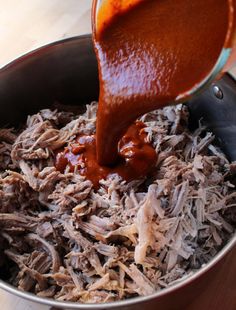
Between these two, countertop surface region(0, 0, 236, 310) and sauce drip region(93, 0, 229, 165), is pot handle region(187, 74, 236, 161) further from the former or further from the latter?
countertop surface region(0, 0, 236, 310)

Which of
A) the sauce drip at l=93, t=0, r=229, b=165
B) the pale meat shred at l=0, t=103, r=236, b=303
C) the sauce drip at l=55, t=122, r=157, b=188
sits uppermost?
the sauce drip at l=93, t=0, r=229, b=165

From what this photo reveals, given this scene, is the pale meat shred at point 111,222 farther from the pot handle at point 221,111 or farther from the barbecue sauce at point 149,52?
the barbecue sauce at point 149,52

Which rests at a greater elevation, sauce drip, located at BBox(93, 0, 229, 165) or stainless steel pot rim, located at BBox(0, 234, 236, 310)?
sauce drip, located at BBox(93, 0, 229, 165)

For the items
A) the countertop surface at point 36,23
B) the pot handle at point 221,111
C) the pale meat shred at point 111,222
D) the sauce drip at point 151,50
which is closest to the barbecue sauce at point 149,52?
the sauce drip at point 151,50

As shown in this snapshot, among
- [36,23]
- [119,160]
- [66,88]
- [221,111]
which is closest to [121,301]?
[119,160]

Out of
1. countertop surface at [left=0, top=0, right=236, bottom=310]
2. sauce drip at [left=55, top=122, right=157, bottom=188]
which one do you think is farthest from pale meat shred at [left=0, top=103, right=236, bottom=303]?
countertop surface at [left=0, top=0, right=236, bottom=310]

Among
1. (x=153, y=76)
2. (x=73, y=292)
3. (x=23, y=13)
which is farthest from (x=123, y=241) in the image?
(x=23, y=13)

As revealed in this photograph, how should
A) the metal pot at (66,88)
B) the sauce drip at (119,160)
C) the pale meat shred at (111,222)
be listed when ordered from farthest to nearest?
the metal pot at (66,88), the sauce drip at (119,160), the pale meat shred at (111,222)
